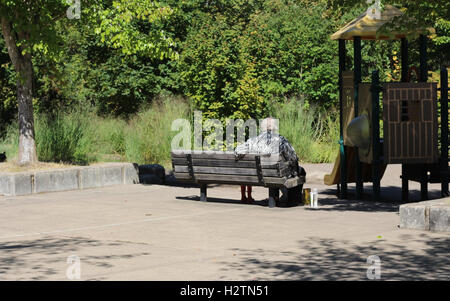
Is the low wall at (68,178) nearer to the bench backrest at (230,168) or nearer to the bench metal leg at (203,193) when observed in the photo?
the bench backrest at (230,168)

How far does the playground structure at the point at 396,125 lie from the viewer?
1320 cm

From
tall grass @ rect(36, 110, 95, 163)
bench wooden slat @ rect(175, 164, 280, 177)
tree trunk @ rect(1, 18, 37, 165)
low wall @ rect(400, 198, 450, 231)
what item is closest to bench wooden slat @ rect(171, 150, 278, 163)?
bench wooden slat @ rect(175, 164, 280, 177)

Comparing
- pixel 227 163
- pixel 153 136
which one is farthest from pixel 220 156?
pixel 153 136

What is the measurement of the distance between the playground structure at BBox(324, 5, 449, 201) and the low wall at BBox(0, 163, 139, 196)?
470cm

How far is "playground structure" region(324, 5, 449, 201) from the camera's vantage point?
13.2 meters

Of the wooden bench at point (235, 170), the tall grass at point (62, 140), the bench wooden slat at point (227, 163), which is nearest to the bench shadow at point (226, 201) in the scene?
the wooden bench at point (235, 170)

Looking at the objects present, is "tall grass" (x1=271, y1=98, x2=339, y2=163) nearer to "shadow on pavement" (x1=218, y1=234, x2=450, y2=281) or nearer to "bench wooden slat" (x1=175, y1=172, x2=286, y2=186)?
"bench wooden slat" (x1=175, y1=172, x2=286, y2=186)

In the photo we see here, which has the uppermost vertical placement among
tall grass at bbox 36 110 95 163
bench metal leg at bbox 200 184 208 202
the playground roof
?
the playground roof

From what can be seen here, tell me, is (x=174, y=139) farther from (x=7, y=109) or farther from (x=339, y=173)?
(x=7, y=109)

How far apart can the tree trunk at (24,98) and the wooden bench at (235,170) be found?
4.00 meters

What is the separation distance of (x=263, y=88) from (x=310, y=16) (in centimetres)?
599

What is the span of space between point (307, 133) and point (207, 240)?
457 inches

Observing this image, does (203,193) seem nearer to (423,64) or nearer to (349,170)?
(349,170)

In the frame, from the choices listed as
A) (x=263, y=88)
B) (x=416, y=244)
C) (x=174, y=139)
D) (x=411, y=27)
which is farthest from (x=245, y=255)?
(x=263, y=88)
